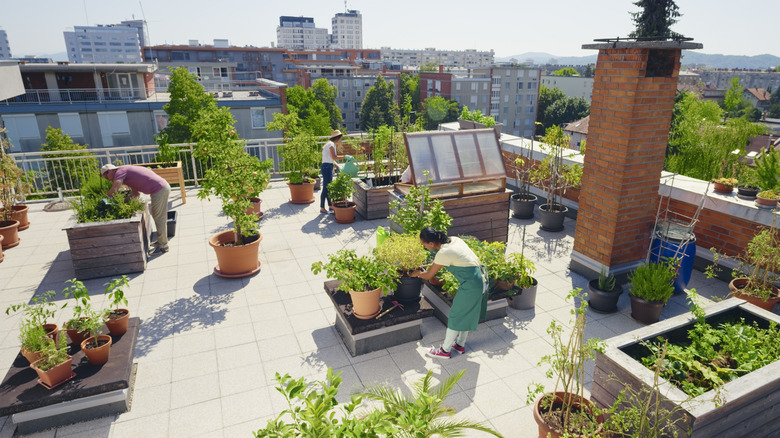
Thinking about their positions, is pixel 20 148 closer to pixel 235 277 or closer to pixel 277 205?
pixel 277 205

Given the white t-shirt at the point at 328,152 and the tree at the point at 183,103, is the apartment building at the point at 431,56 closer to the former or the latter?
the tree at the point at 183,103

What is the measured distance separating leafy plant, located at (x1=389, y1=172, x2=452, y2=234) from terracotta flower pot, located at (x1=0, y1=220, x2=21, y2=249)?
6.57 m

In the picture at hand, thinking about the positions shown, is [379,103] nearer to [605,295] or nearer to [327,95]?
[327,95]

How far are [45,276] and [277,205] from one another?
14.5ft

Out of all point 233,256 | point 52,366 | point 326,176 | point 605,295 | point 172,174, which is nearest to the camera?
point 52,366

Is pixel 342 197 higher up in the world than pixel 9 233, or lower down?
higher up

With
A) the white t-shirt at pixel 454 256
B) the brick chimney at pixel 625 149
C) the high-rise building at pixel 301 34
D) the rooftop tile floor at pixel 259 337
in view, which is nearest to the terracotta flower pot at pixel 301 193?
the rooftop tile floor at pixel 259 337

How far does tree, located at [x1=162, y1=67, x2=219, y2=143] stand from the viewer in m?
26.9

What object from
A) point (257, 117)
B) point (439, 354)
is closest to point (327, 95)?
point (257, 117)

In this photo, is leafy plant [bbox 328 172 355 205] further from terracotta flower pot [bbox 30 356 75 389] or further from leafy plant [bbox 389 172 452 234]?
terracotta flower pot [bbox 30 356 75 389]

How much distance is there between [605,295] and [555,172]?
11.1ft

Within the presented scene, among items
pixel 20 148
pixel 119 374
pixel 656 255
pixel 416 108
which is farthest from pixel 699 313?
pixel 416 108

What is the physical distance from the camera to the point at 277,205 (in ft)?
32.7

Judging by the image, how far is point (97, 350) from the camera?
13.1ft
